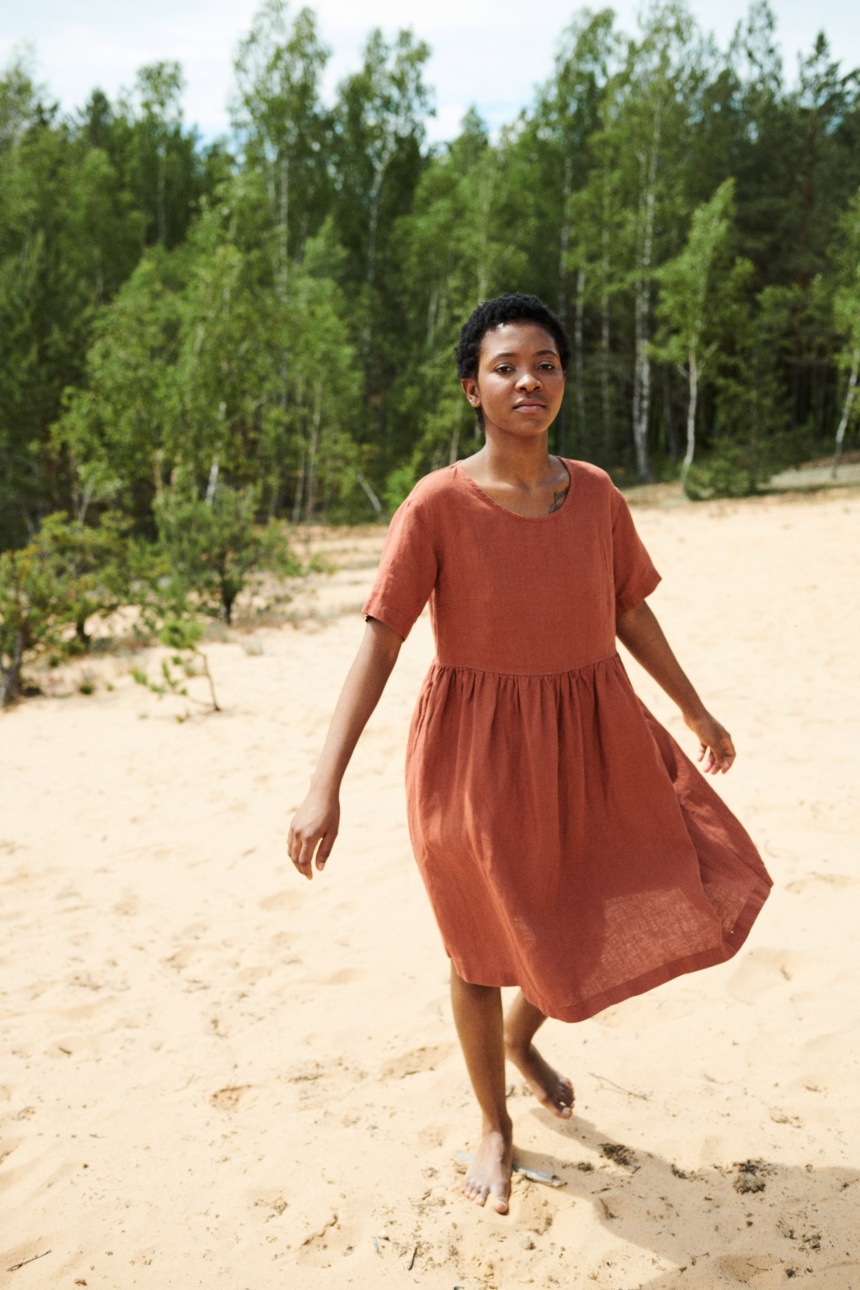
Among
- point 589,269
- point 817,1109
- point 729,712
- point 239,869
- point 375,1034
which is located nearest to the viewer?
point 817,1109

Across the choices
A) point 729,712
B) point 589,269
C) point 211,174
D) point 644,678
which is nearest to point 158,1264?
point 729,712

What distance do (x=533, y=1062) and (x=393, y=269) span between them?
2714 centimetres

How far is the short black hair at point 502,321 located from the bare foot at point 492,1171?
1656 mm

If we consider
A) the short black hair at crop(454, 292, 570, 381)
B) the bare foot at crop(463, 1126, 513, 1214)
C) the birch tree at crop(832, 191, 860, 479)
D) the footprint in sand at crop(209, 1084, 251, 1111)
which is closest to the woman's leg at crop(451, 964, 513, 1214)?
the bare foot at crop(463, 1126, 513, 1214)

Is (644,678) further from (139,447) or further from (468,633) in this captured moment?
(139,447)

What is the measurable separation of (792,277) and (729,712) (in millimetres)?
25645

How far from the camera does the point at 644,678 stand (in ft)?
21.2

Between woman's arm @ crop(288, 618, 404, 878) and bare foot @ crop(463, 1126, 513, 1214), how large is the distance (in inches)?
32.9

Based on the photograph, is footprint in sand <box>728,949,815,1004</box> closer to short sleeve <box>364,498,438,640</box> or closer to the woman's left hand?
the woman's left hand

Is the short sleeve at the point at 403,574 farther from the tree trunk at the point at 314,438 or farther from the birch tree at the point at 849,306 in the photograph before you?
the tree trunk at the point at 314,438

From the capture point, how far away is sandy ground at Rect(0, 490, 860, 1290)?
206 cm

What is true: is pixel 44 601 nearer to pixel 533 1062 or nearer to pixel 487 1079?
pixel 533 1062

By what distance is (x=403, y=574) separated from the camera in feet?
6.24

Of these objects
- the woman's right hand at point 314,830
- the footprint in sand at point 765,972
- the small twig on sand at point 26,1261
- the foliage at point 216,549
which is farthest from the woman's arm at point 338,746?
the foliage at point 216,549
